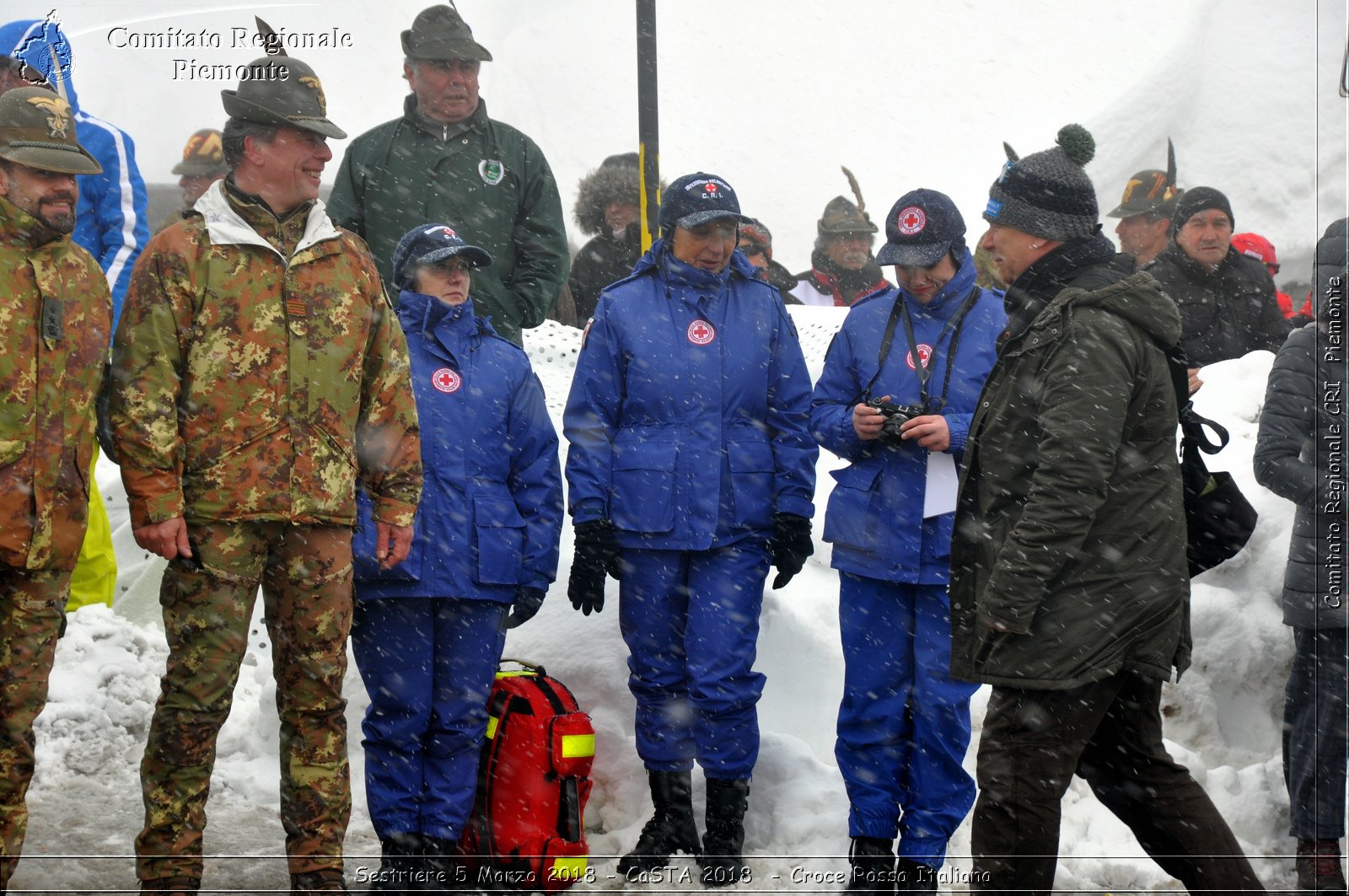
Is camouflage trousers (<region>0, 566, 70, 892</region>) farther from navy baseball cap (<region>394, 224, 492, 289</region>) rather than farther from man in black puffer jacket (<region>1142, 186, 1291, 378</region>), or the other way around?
man in black puffer jacket (<region>1142, 186, 1291, 378</region>)

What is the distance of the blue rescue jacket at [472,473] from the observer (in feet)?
14.8

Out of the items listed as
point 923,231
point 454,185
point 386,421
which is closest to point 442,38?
point 454,185

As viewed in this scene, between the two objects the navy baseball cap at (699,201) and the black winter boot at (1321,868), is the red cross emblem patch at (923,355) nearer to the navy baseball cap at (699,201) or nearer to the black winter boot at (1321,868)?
the navy baseball cap at (699,201)

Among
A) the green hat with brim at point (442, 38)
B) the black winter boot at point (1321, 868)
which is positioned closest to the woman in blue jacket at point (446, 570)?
the green hat with brim at point (442, 38)

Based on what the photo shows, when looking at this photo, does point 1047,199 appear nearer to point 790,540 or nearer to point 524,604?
→ point 790,540

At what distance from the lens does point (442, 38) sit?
549 cm

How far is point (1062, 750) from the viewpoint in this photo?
11.4 feet

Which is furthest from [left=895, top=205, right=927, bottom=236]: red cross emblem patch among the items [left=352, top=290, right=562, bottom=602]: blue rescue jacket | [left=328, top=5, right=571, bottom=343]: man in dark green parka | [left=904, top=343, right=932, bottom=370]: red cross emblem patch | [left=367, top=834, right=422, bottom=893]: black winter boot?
[left=367, top=834, right=422, bottom=893]: black winter boot

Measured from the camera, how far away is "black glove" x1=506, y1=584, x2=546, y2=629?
15.2 ft

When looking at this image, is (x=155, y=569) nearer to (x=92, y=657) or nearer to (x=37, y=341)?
(x=92, y=657)

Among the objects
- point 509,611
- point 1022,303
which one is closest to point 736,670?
point 509,611

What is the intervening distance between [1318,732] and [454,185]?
385cm

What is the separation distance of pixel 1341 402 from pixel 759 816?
2.56m

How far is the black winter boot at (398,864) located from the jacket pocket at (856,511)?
1.71 m
